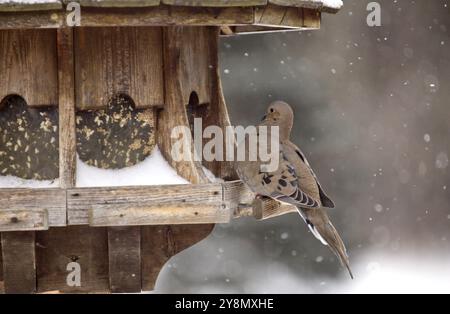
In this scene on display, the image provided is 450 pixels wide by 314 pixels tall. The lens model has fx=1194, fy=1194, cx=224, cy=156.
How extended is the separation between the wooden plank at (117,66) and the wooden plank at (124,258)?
49 centimetres

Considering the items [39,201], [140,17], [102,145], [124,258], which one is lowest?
[124,258]

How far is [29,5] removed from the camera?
4062 mm

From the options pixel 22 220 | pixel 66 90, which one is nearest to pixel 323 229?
pixel 66 90

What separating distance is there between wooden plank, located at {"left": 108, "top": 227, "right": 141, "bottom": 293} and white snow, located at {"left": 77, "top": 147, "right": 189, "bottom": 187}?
7.2 inches

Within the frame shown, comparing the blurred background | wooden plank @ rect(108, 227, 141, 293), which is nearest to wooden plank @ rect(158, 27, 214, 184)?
wooden plank @ rect(108, 227, 141, 293)

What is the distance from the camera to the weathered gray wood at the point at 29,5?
4.06m

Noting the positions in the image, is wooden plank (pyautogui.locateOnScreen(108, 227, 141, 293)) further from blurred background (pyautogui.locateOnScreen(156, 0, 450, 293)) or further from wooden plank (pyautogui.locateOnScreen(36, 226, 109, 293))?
blurred background (pyautogui.locateOnScreen(156, 0, 450, 293))

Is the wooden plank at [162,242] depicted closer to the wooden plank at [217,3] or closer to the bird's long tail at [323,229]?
the bird's long tail at [323,229]

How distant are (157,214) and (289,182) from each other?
892mm

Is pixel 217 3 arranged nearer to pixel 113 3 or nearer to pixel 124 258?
pixel 113 3

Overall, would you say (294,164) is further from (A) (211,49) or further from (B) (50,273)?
(B) (50,273)

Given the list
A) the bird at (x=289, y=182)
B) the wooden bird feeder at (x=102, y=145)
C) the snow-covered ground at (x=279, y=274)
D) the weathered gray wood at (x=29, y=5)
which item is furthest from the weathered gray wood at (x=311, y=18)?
the snow-covered ground at (x=279, y=274)

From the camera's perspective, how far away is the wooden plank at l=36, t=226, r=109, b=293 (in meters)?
4.62

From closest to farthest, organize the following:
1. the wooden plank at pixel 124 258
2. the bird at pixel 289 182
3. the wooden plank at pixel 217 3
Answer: the wooden plank at pixel 217 3
the wooden plank at pixel 124 258
the bird at pixel 289 182
